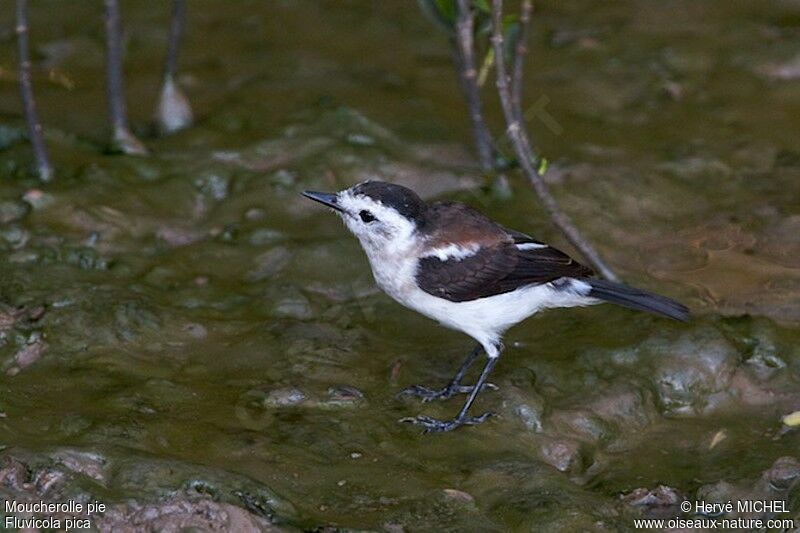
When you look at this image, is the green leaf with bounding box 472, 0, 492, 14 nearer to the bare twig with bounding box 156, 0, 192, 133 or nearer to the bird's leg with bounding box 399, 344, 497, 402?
the bird's leg with bounding box 399, 344, 497, 402

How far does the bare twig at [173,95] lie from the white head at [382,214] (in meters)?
2.28

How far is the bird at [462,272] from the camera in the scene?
5582 millimetres

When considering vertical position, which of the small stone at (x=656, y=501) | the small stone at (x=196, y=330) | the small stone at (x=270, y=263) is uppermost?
the small stone at (x=656, y=501)

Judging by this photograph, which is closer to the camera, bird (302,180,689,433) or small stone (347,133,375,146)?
bird (302,180,689,433)

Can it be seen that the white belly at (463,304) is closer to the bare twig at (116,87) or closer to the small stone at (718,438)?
the small stone at (718,438)

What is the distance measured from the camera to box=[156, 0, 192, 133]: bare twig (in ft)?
24.8

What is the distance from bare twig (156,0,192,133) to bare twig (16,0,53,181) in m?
0.89

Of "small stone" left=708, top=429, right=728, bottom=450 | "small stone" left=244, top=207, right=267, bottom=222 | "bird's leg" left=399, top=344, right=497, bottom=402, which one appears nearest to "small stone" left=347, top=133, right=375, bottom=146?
"small stone" left=244, top=207, right=267, bottom=222

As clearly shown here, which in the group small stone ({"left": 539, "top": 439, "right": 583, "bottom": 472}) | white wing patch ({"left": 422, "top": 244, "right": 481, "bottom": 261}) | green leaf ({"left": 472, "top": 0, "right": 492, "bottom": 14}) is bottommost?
small stone ({"left": 539, "top": 439, "right": 583, "bottom": 472})

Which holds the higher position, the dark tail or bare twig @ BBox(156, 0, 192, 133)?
the dark tail

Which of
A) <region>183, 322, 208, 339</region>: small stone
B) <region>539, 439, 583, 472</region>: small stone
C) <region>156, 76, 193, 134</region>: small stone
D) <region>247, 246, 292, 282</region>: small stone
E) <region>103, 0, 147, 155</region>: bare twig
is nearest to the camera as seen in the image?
<region>539, 439, 583, 472</region>: small stone

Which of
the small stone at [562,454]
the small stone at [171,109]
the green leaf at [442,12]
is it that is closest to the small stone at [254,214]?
the small stone at [171,109]

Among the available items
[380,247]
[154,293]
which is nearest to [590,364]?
[380,247]

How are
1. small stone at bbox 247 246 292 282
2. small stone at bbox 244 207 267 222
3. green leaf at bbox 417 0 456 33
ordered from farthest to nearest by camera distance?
1. small stone at bbox 244 207 267 222
2. green leaf at bbox 417 0 456 33
3. small stone at bbox 247 246 292 282
